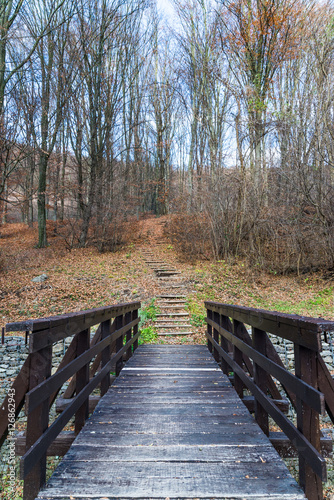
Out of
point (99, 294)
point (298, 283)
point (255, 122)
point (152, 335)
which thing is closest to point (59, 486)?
point (152, 335)

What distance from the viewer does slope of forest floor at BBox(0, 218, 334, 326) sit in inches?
369

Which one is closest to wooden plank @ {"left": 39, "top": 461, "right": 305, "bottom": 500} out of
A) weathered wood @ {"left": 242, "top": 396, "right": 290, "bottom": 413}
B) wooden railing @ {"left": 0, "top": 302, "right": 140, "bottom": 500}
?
wooden railing @ {"left": 0, "top": 302, "right": 140, "bottom": 500}

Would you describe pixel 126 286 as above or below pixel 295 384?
below

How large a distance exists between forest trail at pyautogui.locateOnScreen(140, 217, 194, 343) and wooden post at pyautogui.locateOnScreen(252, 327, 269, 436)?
5.20 meters

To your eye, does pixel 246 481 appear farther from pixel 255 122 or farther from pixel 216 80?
pixel 216 80

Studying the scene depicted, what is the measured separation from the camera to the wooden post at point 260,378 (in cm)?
240

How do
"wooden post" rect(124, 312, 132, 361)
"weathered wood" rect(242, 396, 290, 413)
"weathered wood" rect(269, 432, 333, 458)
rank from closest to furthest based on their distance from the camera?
"weathered wood" rect(269, 432, 333, 458)
"weathered wood" rect(242, 396, 290, 413)
"wooden post" rect(124, 312, 132, 361)

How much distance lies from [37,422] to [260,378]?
179 cm

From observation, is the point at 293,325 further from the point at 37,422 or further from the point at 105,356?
the point at 105,356

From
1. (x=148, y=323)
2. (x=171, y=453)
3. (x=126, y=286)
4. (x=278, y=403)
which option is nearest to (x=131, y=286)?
(x=126, y=286)

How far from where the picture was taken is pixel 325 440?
232 centimetres

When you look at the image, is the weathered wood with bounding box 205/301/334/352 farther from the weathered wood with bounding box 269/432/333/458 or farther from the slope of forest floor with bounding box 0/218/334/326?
the slope of forest floor with bounding box 0/218/334/326

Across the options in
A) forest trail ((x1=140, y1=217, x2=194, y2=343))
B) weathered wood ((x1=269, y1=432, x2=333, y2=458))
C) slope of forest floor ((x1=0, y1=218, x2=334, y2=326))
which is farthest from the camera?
slope of forest floor ((x1=0, y1=218, x2=334, y2=326))

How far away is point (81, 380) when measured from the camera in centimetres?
262
